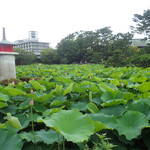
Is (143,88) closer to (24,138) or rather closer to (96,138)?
(96,138)

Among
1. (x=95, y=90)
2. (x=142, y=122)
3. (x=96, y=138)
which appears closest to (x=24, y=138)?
(x=96, y=138)

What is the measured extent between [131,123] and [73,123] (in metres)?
0.38

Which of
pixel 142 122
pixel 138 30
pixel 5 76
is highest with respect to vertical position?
pixel 138 30

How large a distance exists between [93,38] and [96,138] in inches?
1259

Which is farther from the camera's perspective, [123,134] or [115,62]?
[115,62]

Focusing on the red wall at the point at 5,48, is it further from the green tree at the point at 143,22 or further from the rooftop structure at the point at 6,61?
the green tree at the point at 143,22

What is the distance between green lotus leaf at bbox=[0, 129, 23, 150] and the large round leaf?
17 cm

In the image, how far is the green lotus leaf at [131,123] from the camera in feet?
2.80

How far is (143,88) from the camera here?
1.54m

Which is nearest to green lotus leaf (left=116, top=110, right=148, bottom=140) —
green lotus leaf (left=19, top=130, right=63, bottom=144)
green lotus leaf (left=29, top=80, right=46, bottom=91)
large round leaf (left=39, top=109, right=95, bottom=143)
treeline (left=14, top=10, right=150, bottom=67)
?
large round leaf (left=39, top=109, right=95, bottom=143)

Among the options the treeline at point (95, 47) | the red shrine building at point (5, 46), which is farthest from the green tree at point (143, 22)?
the red shrine building at point (5, 46)

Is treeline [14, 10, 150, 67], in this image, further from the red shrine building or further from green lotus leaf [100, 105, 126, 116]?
green lotus leaf [100, 105, 126, 116]

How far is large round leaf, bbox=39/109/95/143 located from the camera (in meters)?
0.75

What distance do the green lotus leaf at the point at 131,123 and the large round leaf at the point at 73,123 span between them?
8.2 inches
